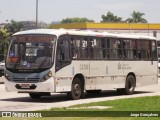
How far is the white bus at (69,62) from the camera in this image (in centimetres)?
2072

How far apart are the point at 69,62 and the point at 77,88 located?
1167 mm

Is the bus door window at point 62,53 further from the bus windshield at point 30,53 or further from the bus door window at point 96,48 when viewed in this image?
the bus door window at point 96,48

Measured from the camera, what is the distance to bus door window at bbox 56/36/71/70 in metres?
21.0

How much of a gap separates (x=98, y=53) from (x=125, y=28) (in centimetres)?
5801

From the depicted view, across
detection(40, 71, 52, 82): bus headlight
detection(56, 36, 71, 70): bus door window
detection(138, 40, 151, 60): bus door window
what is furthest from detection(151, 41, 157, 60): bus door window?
detection(40, 71, 52, 82): bus headlight

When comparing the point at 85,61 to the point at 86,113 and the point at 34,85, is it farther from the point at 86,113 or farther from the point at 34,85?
the point at 86,113

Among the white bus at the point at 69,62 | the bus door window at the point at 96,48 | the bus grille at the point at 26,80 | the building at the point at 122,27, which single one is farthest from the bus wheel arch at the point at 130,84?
the building at the point at 122,27

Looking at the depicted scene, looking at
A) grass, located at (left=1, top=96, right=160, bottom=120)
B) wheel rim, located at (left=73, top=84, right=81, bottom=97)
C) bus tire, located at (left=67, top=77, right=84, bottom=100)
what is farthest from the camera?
wheel rim, located at (left=73, top=84, right=81, bottom=97)

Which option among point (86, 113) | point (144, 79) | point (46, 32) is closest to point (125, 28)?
point (144, 79)

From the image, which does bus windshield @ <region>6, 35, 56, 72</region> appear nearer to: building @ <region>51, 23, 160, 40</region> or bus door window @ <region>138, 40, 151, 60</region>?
bus door window @ <region>138, 40, 151, 60</region>

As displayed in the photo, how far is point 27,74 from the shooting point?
20.8m

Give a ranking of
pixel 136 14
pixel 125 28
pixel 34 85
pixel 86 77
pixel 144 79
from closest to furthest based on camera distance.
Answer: pixel 34 85
pixel 86 77
pixel 144 79
pixel 125 28
pixel 136 14

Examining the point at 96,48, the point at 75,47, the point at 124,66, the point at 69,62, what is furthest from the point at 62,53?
the point at 124,66

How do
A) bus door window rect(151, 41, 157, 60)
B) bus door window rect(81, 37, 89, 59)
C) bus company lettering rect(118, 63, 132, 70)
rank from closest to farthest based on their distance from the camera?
bus door window rect(81, 37, 89, 59) → bus company lettering rect(118, 63, 132, 70) → bus door window rect(151, 41, 157, 60)
